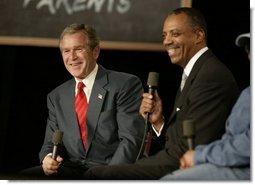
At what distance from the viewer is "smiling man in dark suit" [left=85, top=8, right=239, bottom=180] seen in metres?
2.59

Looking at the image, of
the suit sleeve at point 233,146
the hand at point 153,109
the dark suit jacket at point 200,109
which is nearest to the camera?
the suit sleeve at point 233,146

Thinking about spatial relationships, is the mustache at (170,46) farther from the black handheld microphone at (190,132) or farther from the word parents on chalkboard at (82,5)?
the black handheld microphone at (190,132)

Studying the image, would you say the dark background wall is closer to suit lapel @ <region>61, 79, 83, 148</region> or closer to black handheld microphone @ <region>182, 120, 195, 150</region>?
suit lapel @ <region>61, 79, 83, 148</region>

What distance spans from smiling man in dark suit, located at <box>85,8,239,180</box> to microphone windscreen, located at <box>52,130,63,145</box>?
191 mm

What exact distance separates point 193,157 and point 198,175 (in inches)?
3.2

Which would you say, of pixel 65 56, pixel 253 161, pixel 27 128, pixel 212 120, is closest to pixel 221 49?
pixel 212 120

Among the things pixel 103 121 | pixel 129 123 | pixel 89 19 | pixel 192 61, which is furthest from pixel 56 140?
pixel 192 61

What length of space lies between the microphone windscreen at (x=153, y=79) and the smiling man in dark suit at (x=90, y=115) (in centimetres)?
6

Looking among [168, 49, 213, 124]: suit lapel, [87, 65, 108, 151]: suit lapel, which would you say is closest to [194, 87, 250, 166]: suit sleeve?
[168, 49, 213, 124]: suit lapel

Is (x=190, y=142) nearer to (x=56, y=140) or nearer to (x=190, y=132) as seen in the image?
(x=190, y=132)

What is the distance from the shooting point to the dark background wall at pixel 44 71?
2713 millimetres

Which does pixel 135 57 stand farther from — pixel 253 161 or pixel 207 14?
pixel 253 161

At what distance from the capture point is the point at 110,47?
2.74 metres

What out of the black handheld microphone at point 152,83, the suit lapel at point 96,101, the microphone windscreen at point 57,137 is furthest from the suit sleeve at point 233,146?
the microphone windscreen at point 57,137
